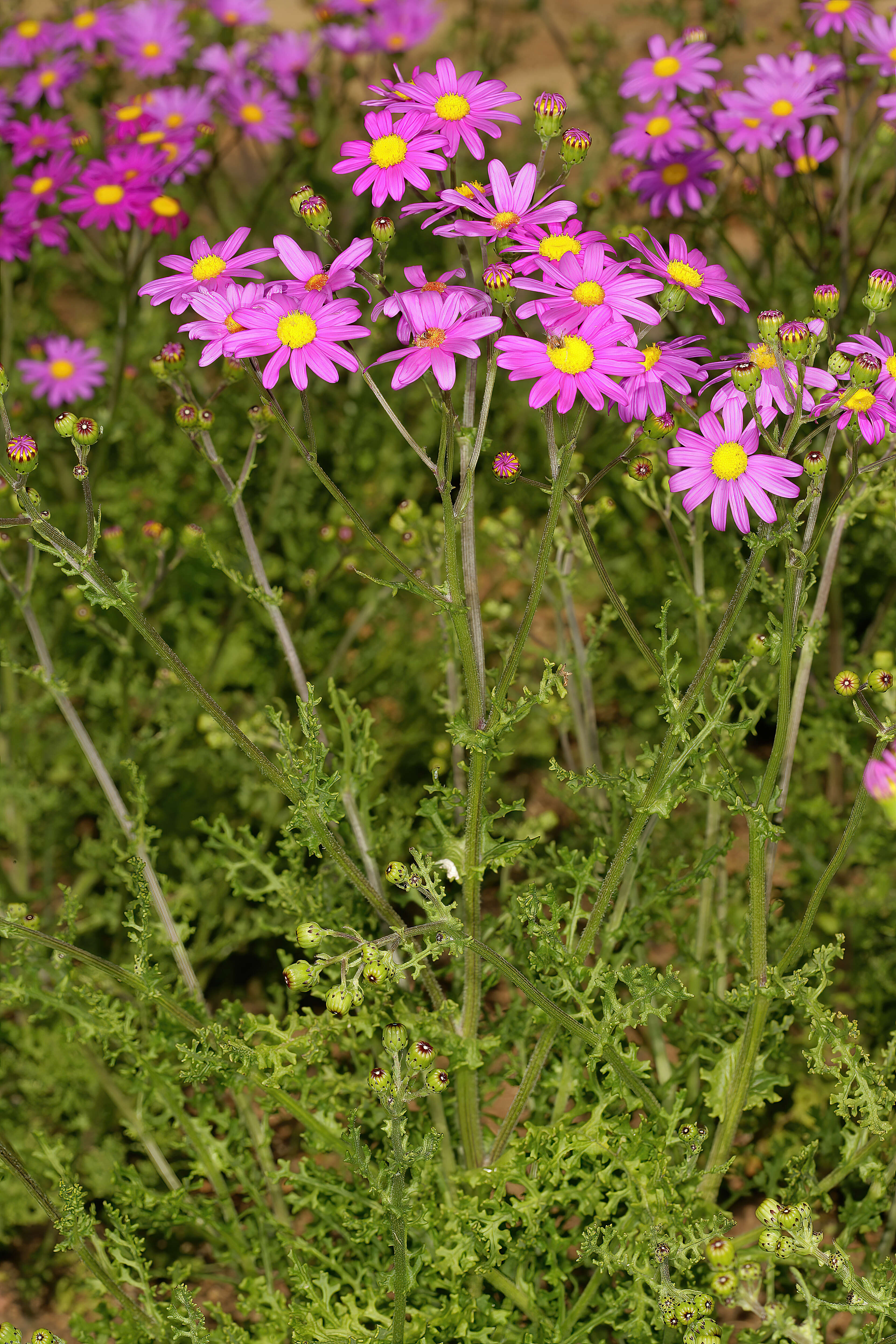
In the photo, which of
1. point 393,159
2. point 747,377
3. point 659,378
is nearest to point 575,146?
point 393,159

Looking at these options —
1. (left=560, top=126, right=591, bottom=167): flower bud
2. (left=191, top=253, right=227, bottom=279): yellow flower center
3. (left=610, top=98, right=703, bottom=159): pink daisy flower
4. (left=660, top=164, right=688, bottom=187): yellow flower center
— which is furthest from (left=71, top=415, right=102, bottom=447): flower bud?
(left=660, top=164, right=688, bottom=187): yellow flower center

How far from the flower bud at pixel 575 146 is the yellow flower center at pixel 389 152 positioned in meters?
0.24

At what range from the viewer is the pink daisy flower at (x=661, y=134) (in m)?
3.28

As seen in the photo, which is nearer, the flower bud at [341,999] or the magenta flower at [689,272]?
the flower bud at [341,999]

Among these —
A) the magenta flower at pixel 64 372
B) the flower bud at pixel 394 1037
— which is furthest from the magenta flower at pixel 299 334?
the magenta flower at pixel 64 372

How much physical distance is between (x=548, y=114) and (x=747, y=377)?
0.53 m

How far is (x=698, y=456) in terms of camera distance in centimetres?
177

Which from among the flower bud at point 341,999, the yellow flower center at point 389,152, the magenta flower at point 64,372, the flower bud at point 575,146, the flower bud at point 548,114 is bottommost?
the flower bud at point 341,999

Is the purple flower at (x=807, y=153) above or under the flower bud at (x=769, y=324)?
above

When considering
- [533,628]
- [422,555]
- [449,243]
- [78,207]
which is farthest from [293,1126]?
[449,243]

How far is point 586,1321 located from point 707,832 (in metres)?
1.00

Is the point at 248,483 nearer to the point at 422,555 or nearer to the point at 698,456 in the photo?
the point at 422,555

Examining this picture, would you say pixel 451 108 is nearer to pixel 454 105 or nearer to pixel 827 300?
pixel 454 105

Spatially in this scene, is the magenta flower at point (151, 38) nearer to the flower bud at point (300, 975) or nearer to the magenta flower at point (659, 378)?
the magenta flower at point (659, 378)
